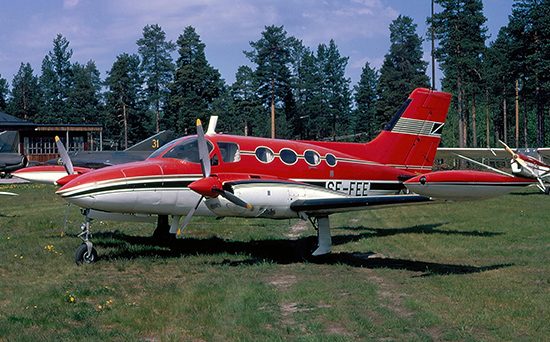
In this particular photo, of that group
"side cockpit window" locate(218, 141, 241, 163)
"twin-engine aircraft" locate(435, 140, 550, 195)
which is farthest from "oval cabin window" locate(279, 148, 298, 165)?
"twin-engine aircraft" locate(435, 140, 550, 195)

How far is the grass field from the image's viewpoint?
7.11m

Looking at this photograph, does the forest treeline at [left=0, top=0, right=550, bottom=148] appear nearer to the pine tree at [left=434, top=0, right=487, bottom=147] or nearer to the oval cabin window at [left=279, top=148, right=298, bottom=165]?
the pine tree at [left=434, top=0, right=487, bottom=147]

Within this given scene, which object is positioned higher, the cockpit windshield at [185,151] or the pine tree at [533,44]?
the pine tree at [533,44]

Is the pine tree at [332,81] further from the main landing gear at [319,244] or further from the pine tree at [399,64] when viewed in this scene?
the main landing gear at [319,244]

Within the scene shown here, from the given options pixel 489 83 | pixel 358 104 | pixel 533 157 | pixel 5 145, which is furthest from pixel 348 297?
pixel 358 104

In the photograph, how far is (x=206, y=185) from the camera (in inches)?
428

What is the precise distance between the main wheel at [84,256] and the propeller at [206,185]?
7.96 ft

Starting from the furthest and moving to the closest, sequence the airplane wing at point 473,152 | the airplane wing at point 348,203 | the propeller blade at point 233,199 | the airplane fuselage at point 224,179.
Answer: the airplane wing at point 473,152 → the airplane fuselage at point 224,179 → the propeller blade at point 233,199 → the airplane wing at point 348,203

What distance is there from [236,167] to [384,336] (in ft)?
22.3

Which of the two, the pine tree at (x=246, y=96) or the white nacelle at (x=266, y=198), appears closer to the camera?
the white nacelle at (x=266, y=198)

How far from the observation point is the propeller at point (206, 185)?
10844 millimetres

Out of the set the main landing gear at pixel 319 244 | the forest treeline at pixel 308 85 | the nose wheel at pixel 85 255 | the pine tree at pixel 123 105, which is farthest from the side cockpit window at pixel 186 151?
the pine tree at pixel 123 105

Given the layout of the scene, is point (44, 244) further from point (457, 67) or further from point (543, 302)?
point (457, 67)

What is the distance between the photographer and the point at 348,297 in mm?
9016
